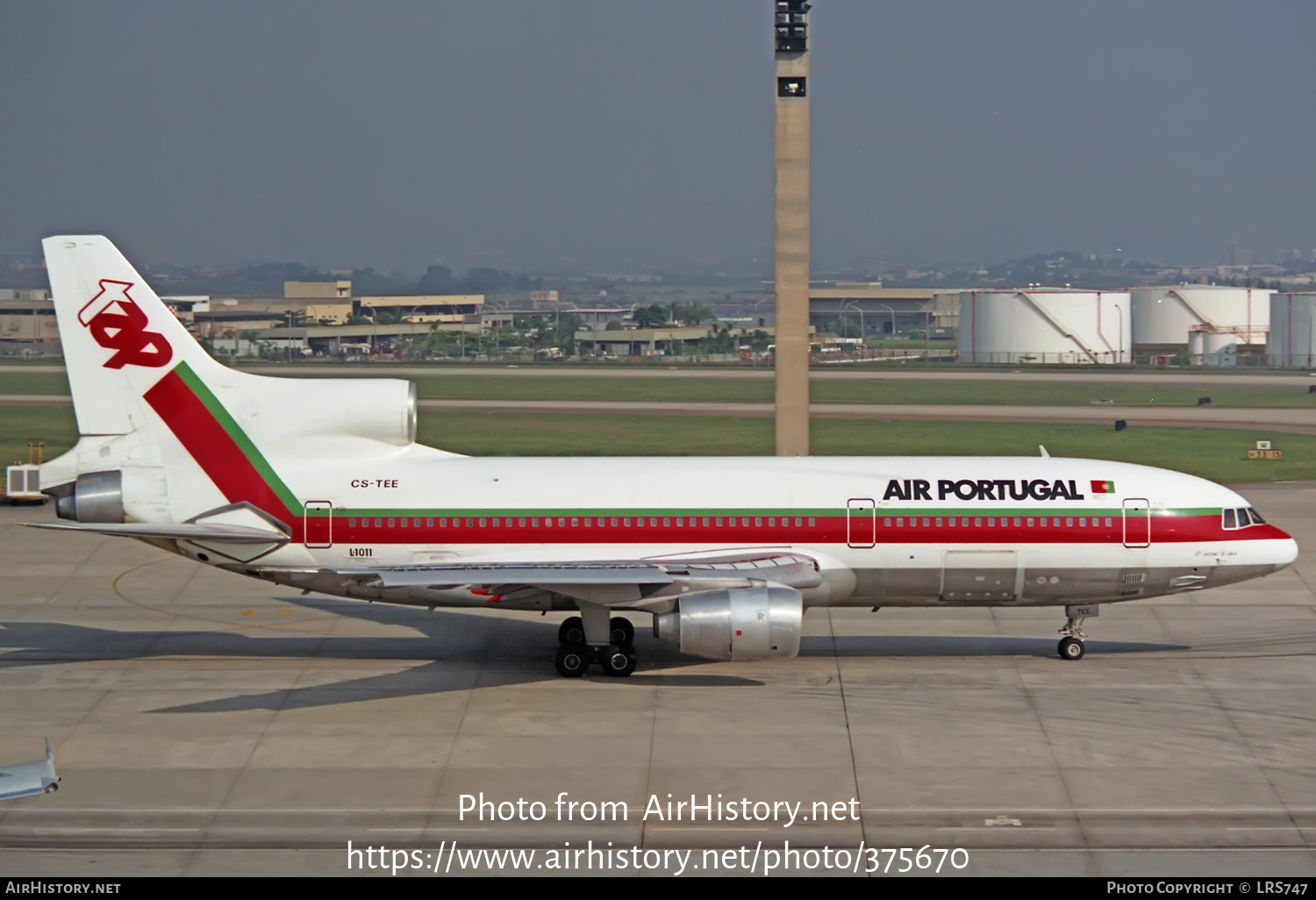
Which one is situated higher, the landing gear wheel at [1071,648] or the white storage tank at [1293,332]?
the white storage tank at [1293,332]

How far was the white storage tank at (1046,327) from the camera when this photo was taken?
14150cm

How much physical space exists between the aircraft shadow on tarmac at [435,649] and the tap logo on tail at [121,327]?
641 centimetres

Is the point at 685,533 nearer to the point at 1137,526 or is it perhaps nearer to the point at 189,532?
the point at 1137,526

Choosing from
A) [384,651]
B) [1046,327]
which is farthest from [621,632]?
[1046,327]

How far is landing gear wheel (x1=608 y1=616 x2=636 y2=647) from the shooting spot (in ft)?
92.8

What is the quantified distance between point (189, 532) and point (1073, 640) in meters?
18.0

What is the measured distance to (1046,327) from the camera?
14112 centimetres

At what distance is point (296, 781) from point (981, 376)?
10109 cm

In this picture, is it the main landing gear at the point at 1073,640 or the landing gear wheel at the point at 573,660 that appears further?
the main landing gear at the point at 1073,640

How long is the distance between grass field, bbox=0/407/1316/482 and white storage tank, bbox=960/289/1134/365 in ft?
214

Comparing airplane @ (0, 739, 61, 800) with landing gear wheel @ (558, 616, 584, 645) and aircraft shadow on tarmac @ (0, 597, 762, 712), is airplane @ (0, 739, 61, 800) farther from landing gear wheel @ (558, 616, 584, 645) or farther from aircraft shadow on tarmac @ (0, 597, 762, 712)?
landing gear wheel @ (558, 616, 584, 645)

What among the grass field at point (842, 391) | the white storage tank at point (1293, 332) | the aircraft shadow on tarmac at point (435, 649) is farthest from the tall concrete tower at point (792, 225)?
the white storage tank at point (1293, 332)

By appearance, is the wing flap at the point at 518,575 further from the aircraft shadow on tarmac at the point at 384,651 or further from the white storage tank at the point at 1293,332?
the white storage tank at the point at 1293,332

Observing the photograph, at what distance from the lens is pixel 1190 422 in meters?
79.8
